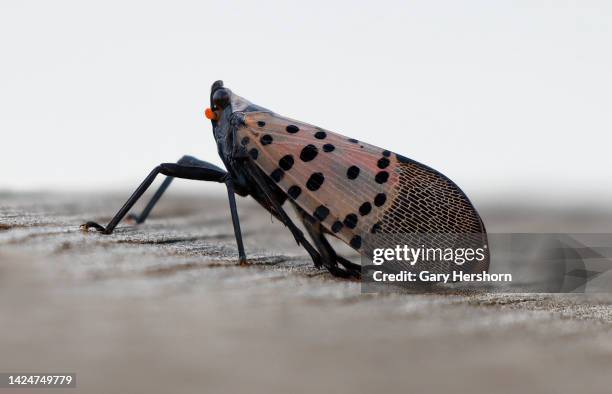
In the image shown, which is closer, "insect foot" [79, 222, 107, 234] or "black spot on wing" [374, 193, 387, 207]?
"insect foot" [79, 222, 107, 234]

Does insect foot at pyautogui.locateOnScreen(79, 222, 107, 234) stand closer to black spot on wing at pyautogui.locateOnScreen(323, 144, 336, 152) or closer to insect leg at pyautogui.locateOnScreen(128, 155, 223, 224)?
insect leg at pyautogui.locateOnScreen(128, 155, 223, 224)

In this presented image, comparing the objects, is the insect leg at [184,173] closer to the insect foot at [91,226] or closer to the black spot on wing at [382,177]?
the insect foot at [91,226]

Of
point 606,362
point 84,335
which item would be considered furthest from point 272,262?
point 84,335

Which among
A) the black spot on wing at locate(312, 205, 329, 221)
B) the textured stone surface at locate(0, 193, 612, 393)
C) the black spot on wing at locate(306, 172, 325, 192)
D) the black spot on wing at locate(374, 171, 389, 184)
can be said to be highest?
the black spot on wing at locate(374, 171, 389, 184)

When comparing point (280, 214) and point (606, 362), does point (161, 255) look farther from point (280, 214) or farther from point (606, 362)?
point (606, 362)

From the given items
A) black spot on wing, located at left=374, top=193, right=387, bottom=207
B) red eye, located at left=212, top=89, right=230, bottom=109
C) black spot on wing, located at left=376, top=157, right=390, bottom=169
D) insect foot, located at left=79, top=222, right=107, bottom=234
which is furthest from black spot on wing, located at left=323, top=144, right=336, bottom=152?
insect foot, located at left=79, top=222, right=107, bottom=234

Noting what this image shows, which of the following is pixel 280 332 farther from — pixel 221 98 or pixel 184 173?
pixel 221 98
